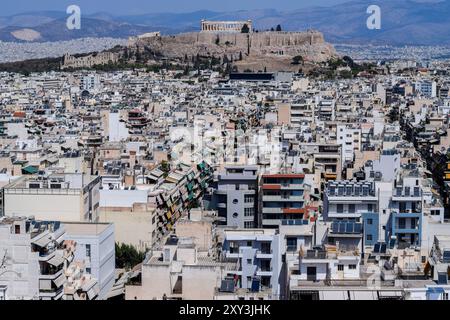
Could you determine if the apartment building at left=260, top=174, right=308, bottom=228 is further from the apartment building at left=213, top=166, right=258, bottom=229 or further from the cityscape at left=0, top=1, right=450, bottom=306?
the apartment building at left=213, top=166, right=258, bottom=229

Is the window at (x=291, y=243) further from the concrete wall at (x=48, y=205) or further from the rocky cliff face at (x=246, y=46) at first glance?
the rocky cliff face at (x=246, y=46)

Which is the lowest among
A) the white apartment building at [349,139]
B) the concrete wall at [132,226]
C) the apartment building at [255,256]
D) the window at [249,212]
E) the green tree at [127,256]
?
the green tree at [127,256]

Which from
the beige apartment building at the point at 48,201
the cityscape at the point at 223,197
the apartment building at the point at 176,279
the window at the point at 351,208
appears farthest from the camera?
the beige apartment building at the point at 48,201

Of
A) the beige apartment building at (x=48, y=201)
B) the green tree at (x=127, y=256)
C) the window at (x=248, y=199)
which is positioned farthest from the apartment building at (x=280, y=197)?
the beige apartment building at (x=48, y=201)

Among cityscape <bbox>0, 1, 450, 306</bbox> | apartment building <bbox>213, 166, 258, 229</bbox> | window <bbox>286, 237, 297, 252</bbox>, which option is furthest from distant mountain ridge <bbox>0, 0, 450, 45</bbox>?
window <bbox>286, 237, 297, 252</bbox>

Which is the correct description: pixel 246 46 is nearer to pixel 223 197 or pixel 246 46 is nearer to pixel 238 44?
pixel 238 44
